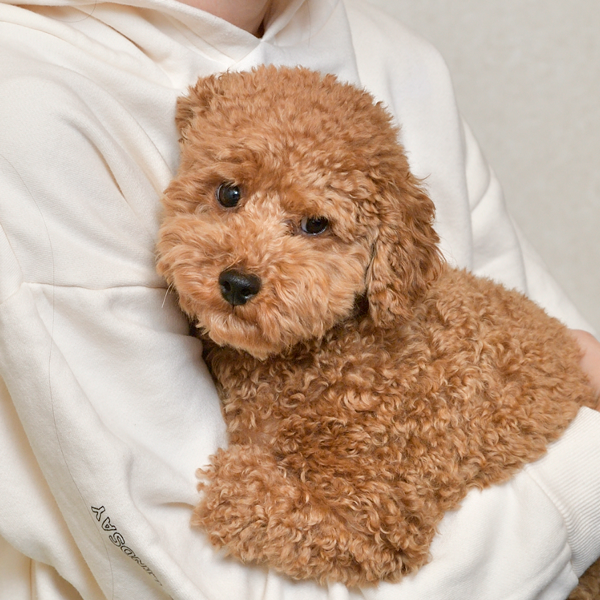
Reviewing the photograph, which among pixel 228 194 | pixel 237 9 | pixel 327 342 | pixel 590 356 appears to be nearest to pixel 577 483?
pixel 590 356

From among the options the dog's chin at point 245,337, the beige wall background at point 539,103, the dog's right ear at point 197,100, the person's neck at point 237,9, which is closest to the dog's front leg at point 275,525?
the dog's chin at point 245,337

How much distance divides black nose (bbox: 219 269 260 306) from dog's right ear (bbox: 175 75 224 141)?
0.26 metres

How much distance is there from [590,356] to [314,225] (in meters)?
0.66

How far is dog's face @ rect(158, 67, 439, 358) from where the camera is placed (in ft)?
3.26

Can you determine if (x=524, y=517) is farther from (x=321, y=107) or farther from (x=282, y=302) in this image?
(x=321, y=107)

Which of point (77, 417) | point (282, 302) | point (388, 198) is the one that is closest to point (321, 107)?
point (388, 198)

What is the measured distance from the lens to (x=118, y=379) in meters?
1.01

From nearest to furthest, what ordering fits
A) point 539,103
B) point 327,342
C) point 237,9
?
point 327,342
point 237,9
point 539,103

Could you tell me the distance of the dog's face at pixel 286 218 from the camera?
0.99 m

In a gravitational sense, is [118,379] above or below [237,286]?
below

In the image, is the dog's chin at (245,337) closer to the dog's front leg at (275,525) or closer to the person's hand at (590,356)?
the dog's front leg at (275,525)

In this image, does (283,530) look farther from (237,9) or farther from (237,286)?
(237,9)

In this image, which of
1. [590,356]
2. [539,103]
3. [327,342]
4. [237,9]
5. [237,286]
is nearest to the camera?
[237,286]

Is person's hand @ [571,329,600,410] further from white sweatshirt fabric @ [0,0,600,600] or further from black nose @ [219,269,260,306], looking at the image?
black nose @ [219,269,260,306]
